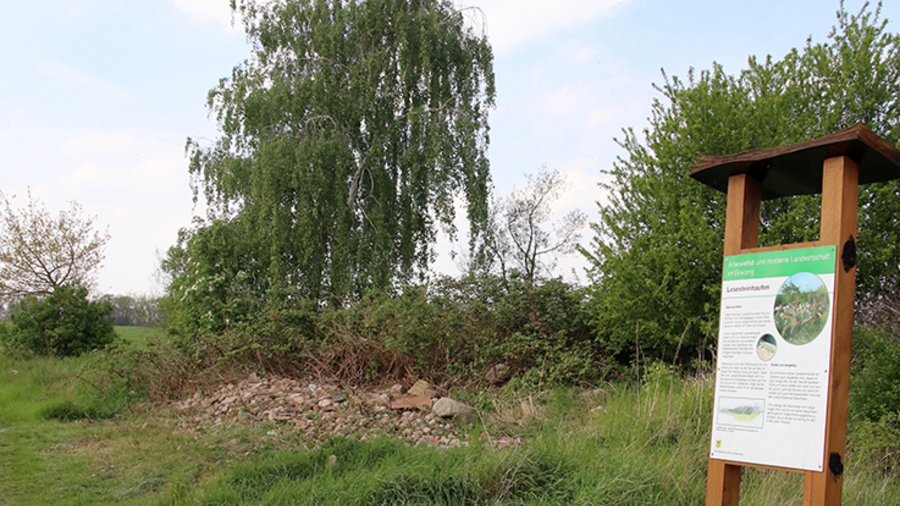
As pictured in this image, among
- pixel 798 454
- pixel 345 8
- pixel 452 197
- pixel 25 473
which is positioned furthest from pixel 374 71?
pixel 798 454

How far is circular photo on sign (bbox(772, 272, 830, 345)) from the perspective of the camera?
3.37 metres

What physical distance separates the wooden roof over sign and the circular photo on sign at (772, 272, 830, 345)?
0.61 m

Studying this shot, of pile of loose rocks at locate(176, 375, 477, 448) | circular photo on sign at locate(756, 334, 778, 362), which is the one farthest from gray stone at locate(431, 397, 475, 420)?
circular photo on sign at locate(756, 334, 778, 362)

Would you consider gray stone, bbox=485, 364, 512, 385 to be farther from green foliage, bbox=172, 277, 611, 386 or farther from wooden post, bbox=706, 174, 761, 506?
wooden post, bbox=706, 174, 761, 506

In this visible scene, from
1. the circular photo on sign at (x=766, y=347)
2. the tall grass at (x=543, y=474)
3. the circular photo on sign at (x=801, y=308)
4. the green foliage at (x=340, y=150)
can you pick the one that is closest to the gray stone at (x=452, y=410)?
the tall grass at (x=543, y=474)

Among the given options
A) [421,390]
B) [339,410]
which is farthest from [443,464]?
[421,390]

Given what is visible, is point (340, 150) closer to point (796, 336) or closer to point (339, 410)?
point (339, 410)

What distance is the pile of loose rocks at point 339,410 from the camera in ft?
24.2

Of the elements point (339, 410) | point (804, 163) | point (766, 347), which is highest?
point (804, 163)

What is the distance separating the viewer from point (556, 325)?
10.8m

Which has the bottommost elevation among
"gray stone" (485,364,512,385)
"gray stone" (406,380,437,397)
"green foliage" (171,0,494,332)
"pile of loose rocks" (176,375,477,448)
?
"pile of loose rocks" (176,375,477,448)

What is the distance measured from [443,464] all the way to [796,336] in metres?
2.54

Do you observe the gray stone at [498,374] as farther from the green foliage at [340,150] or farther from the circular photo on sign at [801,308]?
the circular photo on sign at [801,308]

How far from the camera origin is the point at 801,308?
342cm
